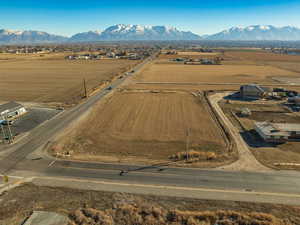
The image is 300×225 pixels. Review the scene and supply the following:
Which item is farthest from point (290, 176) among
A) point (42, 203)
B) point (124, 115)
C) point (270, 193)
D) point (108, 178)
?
point (124, 115)

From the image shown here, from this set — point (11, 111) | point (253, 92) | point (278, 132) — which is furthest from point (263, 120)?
point (11, 111)

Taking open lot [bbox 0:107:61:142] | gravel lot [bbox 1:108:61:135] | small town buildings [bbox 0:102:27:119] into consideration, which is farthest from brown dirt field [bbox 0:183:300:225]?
small town buildings [bbox 0:102:27:119]

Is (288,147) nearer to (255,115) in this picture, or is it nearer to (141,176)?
(255,115)

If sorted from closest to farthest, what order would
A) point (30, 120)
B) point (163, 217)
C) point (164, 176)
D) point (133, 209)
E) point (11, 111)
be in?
1. point (163, 217)
2. point (133, 209)
3. point (164, 176)
4. point (11, 111)
5. point (30, 120)

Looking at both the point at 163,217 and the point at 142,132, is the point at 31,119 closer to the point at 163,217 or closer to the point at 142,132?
the point at 142,132

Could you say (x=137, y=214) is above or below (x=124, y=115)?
below

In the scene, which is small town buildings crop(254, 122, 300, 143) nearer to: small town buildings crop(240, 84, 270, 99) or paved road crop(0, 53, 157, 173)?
small town buildings crop(240, 84, 270, 99)

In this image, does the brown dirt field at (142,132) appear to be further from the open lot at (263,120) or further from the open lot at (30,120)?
the open lot at (30,120)
